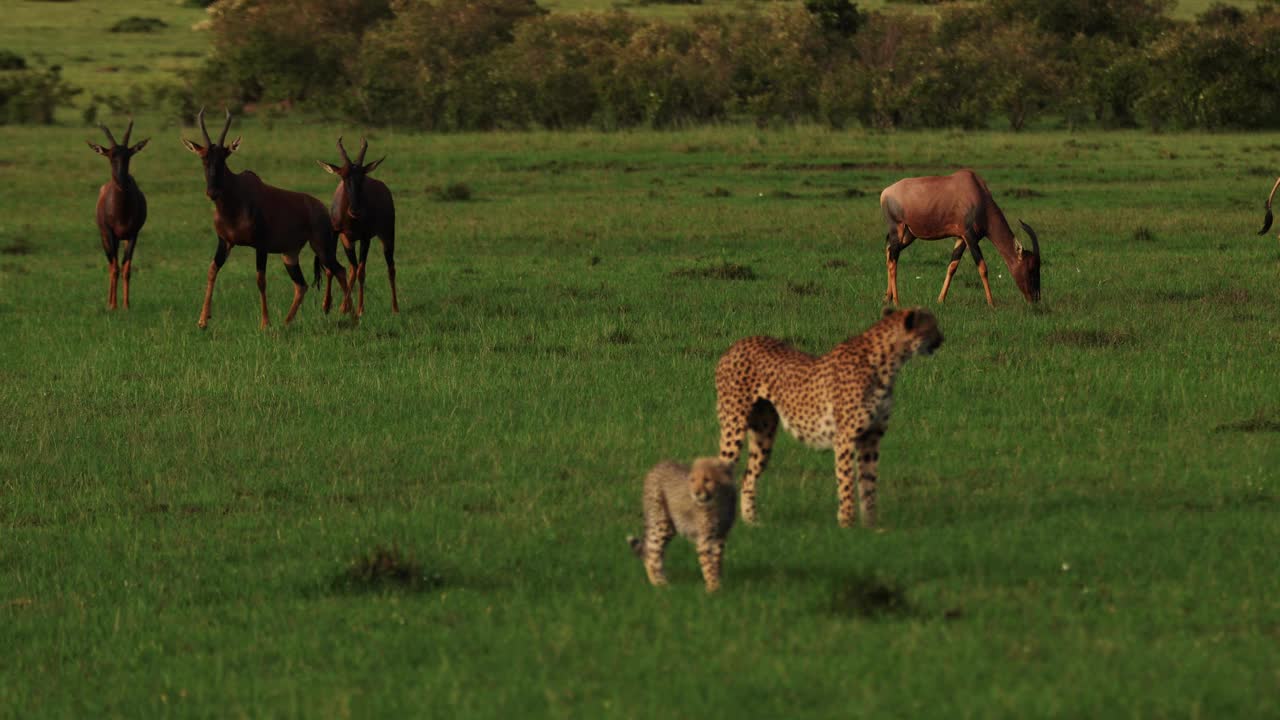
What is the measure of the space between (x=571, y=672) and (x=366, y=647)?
994 millimetres

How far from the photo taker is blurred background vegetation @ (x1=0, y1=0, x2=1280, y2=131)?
1955 inches

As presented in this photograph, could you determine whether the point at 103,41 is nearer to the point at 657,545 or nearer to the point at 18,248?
the point at 18,248

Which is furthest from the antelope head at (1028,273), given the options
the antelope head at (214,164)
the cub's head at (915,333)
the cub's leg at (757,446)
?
the cub's head at (915,333)

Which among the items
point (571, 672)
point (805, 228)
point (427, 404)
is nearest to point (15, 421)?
point (427, 404)

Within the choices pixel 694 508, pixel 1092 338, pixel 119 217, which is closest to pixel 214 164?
pixel 119 217

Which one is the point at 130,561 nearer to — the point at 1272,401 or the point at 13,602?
the point at 13,602

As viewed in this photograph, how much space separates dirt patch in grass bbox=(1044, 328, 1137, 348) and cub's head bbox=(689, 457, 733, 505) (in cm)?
852

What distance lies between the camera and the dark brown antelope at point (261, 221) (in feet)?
56.6

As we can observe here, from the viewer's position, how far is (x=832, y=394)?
8750 millimetres

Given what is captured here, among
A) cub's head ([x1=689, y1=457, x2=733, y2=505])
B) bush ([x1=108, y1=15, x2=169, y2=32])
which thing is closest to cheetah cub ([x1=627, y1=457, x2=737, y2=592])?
cub's head ([x1=689, y1=457, x2=733, y2=505])

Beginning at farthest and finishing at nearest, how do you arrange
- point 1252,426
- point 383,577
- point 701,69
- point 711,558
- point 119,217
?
point 701,69
point 119,217
point 1252,426
point 383,577
point 711,558

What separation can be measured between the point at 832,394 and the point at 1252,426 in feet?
14.0

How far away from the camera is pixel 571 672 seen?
275 inches

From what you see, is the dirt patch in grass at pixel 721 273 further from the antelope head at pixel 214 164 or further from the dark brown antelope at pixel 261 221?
the antelope head at pixel 214 164
